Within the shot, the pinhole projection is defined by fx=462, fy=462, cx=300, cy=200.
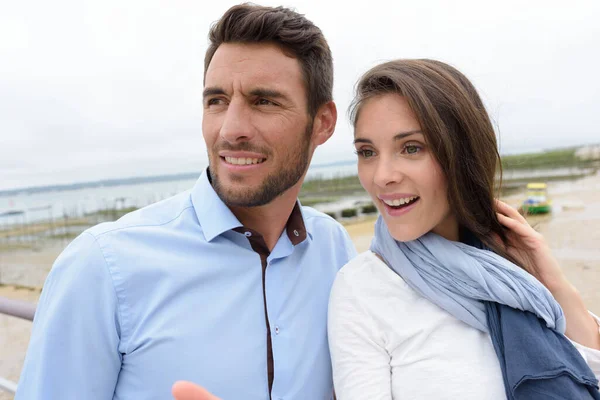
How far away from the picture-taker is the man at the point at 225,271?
1.44 metres

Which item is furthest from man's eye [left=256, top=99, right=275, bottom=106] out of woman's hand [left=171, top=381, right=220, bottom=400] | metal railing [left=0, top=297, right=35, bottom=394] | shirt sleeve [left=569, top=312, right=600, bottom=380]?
shirt sleeve [left=569, top=312, right=600, bottom=380]

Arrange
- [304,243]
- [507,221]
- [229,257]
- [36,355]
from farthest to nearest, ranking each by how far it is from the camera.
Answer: [304,243]
[507,221]
[229,257]
[36,355]

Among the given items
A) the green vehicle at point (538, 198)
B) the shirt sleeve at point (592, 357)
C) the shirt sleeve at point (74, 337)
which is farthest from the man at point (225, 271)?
the green vehicle at point (538, 198)

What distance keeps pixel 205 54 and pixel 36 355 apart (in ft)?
4.30

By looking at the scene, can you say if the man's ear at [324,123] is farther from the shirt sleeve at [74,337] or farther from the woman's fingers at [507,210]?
the shirt sleeve at [74,337]

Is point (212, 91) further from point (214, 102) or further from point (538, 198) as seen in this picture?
point (538, 198)

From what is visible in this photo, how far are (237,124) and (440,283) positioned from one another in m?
0.94

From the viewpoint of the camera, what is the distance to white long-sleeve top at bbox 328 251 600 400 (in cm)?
145

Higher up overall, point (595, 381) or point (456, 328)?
point (456, 328)

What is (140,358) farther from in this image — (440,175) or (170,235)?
(440,175)

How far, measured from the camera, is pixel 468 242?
188 cm

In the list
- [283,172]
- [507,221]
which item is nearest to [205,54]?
[283,172]

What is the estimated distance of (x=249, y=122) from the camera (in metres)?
1.77

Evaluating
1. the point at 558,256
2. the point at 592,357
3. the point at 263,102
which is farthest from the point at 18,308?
the point at 558,256
